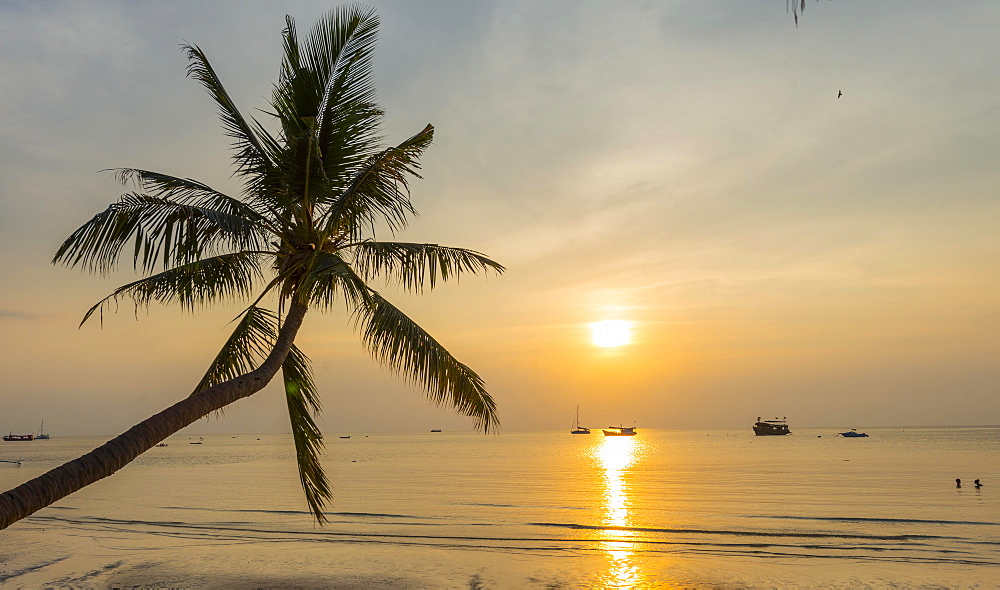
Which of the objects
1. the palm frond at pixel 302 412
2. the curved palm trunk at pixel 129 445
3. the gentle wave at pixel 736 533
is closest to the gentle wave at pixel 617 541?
Result: the gentle wave at pixel 736 533

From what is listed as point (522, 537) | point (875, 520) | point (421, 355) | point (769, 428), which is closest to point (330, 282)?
point (421, 355)

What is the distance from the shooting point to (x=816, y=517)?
29688mm

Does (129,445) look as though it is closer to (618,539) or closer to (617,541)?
(617,541)

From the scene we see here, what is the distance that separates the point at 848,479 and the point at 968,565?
106 ft

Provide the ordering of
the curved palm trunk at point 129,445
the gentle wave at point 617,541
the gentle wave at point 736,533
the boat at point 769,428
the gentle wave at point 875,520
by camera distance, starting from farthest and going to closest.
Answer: the boat at point 769,428
the gentle wave at point 875,520
the gentle wave at point 736,533
the gentle wave at point 617,541
the curved palm trunk at point 129,445

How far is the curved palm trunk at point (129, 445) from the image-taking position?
589 centimetres

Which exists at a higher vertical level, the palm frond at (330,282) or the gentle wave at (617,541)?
the palm frond at (330,282)

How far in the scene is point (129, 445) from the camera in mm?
6785

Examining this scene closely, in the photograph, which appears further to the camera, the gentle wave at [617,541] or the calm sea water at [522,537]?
the gentle wave at [617,541]

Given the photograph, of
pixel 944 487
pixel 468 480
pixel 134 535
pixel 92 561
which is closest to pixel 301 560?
pixel 92 561

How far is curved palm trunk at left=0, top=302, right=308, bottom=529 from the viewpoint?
5.89m

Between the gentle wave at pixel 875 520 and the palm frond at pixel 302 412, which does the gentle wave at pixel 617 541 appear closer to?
the gentle wave at pixel 875 520

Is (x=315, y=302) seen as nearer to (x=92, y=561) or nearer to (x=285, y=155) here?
(x=285, y=155)

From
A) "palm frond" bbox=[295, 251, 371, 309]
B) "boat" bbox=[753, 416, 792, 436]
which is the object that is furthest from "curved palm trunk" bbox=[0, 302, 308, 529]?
"boat" bbox=[753, 416, 792, 436]
